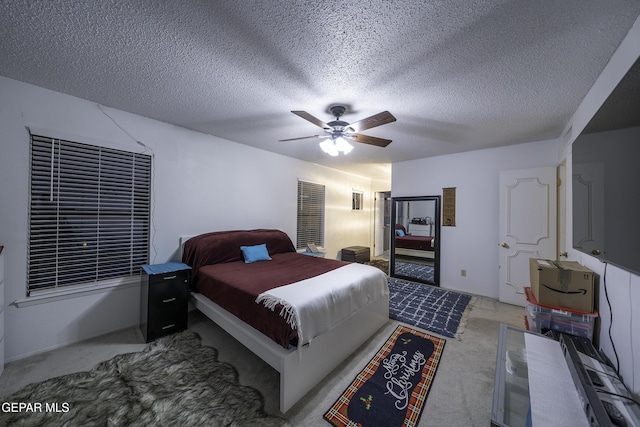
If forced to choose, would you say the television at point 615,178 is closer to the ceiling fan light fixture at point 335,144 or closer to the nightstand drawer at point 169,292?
the ceiling fan light fixture at point 335,144

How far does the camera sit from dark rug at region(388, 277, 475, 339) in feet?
9.13

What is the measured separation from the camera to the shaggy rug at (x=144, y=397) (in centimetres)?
150

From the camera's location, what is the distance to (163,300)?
2.48 metres

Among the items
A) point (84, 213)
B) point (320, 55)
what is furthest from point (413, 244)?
point (84, 213)


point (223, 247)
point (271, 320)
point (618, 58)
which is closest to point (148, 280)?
point (223, 247)

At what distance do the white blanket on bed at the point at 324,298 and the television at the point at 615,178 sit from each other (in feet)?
5.49

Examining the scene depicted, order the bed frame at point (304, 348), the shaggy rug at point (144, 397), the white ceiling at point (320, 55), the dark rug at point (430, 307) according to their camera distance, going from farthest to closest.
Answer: the dark rug at point (430, 307) < the bed frame at point (304, 348) < the shaggy rug at point (144, 397) < the white ceiling at point (320, 55)

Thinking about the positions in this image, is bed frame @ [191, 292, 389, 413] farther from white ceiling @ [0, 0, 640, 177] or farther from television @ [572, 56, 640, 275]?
white ceiling @ [0, 0, 640, 177]

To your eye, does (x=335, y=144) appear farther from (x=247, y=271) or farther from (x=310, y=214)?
(x=310, y=214)

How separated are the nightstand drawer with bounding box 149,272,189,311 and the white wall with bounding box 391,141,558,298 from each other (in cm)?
426

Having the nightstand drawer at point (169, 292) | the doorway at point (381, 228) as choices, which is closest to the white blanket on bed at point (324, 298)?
the nightstand drawer at point (169, 292)

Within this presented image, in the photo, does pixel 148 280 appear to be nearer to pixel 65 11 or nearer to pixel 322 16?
pixel 65 11

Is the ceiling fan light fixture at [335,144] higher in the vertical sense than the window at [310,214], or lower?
higher

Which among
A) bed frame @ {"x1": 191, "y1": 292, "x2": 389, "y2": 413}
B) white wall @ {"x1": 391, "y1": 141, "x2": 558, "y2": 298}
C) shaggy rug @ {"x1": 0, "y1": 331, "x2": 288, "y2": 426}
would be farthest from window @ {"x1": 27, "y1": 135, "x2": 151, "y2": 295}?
white wall @ {"x1": 391, "y1": 141, "x2": 558, "y2": 298}
